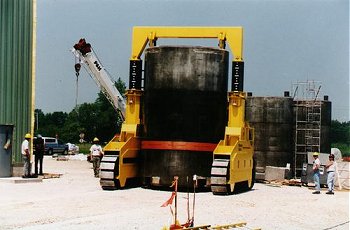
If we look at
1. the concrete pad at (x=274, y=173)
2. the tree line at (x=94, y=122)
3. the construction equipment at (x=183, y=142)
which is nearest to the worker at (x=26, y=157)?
the construction equipment at (x=183, y=142)

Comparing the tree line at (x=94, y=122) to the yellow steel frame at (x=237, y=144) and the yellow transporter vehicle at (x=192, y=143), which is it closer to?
the yellow transporter vehicle at (x=192, y=143)

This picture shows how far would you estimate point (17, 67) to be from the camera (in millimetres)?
26828

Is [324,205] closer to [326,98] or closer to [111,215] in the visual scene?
[111,215]

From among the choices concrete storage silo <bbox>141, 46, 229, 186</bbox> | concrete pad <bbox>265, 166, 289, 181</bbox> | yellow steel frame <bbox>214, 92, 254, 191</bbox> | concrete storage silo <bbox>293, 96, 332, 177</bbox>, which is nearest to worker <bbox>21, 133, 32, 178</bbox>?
concrete storage silo <bbox>141, 46, 229, 186</bbox>

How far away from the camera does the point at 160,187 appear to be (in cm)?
2209

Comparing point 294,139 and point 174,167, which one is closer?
point 174,167

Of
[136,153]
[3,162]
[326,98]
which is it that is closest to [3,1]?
[3,162]

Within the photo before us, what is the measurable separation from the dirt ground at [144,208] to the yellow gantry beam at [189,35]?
4878mm

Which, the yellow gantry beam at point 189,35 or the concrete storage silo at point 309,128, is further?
the concrete storage silo at point 309,128

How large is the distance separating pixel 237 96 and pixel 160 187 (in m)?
4.01

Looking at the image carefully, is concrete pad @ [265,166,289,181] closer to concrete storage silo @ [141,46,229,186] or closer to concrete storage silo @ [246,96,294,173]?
concrete storage silo @ [246,96,294,173]

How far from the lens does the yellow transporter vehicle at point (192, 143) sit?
67.8 feet

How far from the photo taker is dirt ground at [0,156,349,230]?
13938 millimetres

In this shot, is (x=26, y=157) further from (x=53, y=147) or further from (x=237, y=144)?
(x=53, y=147)
